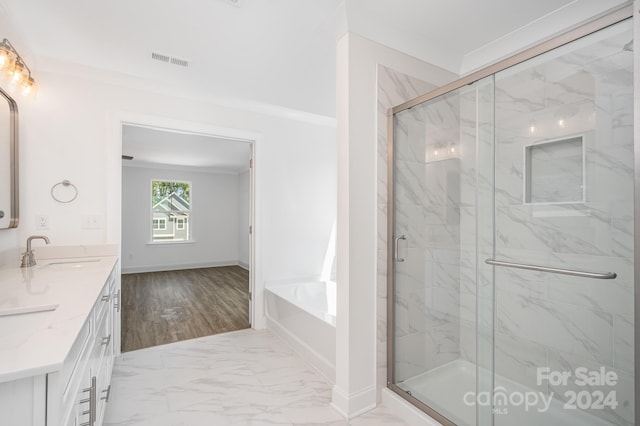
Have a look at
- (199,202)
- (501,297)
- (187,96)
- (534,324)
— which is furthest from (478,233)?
(199,202)

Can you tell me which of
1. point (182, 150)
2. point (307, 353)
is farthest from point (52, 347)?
point (182, 150)

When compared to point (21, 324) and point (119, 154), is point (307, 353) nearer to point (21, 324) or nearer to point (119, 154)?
point (21, 324)

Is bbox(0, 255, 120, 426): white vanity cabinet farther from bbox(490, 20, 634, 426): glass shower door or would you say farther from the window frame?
the window frame

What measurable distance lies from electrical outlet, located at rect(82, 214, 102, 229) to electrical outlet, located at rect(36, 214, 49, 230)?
0.73 feet

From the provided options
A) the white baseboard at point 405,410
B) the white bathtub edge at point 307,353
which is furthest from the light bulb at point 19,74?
the white baseboard at point 405,410

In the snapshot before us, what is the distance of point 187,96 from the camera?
2.89m

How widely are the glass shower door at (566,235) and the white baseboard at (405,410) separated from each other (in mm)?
364

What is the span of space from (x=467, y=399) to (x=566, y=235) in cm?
103

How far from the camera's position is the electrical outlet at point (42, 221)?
2.29 m

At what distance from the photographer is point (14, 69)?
176cm

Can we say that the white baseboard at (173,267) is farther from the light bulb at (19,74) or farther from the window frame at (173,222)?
the light bulb at (19,74)

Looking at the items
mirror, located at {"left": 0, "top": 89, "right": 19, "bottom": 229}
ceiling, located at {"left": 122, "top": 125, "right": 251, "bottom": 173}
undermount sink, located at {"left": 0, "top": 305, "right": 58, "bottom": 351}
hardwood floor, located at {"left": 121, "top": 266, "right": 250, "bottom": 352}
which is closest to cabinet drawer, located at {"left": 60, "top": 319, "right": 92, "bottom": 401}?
undermount sink, located at {"left": 0, "top": 305, "right": 58, "bottom": 351}

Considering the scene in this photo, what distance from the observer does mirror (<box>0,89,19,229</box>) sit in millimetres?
1869

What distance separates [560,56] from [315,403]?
2299 millimetres
